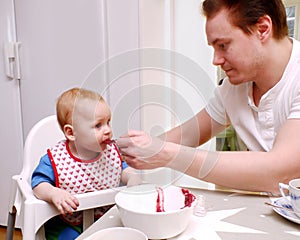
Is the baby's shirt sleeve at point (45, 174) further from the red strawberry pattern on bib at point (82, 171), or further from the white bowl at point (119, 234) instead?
the white bowl at point (119, 234)

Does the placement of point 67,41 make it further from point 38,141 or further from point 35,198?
point 35,198

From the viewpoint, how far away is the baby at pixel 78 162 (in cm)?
90

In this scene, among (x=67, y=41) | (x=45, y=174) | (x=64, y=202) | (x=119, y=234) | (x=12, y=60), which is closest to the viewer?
(x=119, y=234)

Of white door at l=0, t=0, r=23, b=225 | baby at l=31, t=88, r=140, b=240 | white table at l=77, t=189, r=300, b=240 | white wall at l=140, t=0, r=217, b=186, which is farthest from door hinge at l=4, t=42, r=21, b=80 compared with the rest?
white table at l=77, t=189, r=300, b=240

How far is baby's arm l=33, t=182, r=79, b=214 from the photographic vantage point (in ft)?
2.83

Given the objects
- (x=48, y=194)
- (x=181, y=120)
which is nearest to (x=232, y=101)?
(x=181, y=120)

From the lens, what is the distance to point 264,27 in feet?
3.13

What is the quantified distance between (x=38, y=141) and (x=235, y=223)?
71 cm

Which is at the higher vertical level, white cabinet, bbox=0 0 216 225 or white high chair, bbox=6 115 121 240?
white cabinet, bbox=0 0 216 225

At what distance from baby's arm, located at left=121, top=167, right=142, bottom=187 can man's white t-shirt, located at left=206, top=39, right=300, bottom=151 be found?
14.8 inches

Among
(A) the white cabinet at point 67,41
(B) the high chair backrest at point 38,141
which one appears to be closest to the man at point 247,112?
(B) the high chair backrest at point 38,141

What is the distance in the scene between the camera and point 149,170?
2.81 feet

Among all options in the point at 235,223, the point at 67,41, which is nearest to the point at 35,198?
the point at 235,223

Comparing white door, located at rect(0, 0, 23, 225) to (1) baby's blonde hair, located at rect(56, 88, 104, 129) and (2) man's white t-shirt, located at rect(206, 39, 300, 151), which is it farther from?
(2) man's white t-shirt, located at rect(206, 39, 300, 151)
